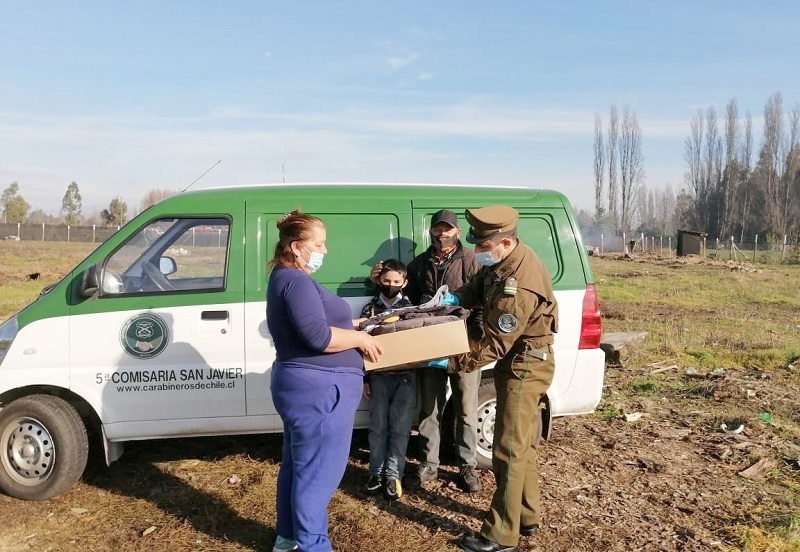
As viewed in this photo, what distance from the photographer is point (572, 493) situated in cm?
459

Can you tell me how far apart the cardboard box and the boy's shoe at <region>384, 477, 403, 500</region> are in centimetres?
113

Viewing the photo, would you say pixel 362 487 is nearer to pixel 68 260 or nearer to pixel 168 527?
pixel 168 527

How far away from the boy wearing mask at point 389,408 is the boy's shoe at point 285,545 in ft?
3.23

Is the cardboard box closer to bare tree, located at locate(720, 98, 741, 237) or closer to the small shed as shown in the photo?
the small shed

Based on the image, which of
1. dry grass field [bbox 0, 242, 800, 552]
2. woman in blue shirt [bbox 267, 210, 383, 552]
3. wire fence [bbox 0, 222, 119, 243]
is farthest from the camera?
wire fence [bbox 0, 222, 119, 243]

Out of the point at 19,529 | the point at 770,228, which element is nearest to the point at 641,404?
the point at 19,529

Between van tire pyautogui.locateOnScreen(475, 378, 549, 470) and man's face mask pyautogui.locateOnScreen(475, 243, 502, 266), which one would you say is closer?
man's face mask pyautogui.locateOnScreen(475, 243, 502, 266)

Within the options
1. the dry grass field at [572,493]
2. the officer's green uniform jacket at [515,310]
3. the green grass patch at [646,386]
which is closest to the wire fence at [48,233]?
the green grass patch at [646,386]

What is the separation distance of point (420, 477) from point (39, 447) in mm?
2655

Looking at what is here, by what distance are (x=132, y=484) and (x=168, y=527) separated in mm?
865

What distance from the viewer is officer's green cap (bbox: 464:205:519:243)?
12.0ft

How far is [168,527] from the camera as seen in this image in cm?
410

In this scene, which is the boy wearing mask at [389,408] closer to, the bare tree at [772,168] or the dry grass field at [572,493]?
the dry grass field at [572,493]

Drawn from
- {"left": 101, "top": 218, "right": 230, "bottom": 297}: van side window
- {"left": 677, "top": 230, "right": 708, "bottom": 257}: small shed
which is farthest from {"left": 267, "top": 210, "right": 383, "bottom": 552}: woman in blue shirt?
{"left": 677, "top": 230, "right": 708, "bottom": 257}: small shed
